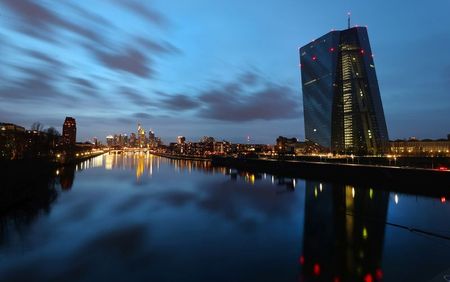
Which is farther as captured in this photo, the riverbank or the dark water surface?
the riverbank

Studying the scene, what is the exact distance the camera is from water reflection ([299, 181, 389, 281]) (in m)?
20.0

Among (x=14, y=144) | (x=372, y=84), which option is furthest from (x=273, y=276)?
(x=372, y=84)

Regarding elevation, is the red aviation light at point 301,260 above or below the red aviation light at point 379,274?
below

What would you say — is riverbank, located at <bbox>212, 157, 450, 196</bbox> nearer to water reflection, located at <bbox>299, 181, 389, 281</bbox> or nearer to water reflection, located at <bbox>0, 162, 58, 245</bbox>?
water reflection, located at <bbox>299, 181, 389, 281</bbox>

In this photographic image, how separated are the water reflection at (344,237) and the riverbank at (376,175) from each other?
784 cm

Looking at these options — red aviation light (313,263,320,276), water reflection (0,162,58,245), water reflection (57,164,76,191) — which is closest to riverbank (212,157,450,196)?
red aviation light (313,263,320,276)

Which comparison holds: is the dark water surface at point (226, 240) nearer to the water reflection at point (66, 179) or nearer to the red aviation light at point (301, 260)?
the red aviation light at point (301, 260)

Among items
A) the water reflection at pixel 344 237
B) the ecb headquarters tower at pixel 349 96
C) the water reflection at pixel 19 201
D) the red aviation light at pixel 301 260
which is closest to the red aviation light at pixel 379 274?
the water reflection at pixel 344 237

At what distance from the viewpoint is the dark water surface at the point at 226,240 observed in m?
20.1

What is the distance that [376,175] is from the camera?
62188mm

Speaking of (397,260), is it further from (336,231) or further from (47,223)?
(47,223)

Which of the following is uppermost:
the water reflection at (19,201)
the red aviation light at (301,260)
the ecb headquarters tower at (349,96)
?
the ecb headquarters tower at (349,96)

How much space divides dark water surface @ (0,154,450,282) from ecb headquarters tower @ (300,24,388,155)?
11442 cm

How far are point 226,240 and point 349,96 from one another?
14502 centimetres
